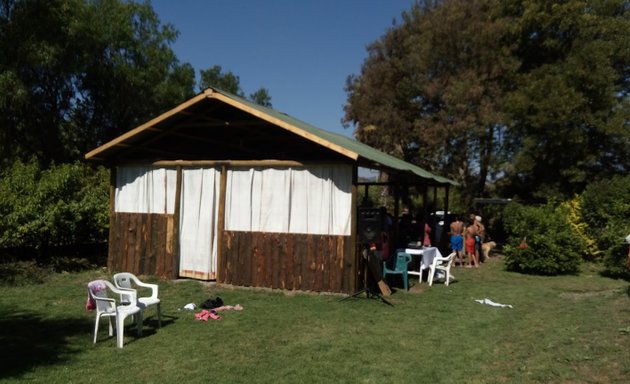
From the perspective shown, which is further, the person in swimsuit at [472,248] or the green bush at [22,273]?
the person in swimsuit at [472,248]

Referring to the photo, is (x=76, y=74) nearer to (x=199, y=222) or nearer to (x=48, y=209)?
(x=48, y=209)

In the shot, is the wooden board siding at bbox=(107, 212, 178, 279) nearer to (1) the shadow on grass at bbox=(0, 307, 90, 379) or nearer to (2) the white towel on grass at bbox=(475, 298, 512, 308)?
(1) the shadow on grass at bbox=(0, 307, 90, 379)

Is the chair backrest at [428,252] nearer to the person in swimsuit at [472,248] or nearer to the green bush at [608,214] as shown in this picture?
the person in swimsuit at [472,248]

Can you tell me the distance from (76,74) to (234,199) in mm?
13602

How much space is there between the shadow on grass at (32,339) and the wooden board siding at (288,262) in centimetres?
340

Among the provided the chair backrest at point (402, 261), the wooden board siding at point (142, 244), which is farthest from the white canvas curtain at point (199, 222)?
the chair backrest at point (402, 261)

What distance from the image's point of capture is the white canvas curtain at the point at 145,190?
438 inches

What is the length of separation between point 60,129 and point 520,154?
1965 cm

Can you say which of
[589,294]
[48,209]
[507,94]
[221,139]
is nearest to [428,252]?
[589,294]

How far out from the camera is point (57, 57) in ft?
58.2

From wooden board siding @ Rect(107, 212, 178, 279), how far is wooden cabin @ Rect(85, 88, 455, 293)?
0.02 meters

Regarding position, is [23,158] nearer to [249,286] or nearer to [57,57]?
[57,57]

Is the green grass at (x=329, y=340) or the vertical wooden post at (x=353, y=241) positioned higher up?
the vertical wooden post at (x=353, y=241)

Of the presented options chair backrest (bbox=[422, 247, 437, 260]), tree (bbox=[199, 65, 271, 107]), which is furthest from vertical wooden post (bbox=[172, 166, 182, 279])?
tree (bbox=[199, 65, 271, 107])
